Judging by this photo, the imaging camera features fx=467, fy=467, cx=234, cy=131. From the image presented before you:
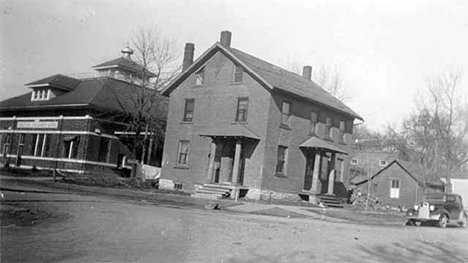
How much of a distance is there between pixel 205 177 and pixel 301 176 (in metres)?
5.87

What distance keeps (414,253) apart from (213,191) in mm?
16238

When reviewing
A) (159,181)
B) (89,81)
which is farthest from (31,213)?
(89,81)

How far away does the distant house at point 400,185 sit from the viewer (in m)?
40.9

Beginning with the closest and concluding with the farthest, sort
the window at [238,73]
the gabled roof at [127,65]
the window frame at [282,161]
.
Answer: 1. the window frame at [282,161]
2. the window at [238,73]
3. the gabled roof at [127,65]

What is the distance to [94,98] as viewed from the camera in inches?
1243

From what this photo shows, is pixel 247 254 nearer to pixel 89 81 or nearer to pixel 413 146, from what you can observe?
pixel 89 81

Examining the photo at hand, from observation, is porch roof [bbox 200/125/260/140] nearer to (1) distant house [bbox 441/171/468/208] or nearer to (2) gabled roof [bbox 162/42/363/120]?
(2) gabled roof [bbox 162/42/363/120]

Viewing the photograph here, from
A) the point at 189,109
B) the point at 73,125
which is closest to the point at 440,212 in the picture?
the point at 189,109

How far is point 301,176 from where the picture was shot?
28.5 metres

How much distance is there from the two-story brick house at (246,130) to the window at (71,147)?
661 centimetres

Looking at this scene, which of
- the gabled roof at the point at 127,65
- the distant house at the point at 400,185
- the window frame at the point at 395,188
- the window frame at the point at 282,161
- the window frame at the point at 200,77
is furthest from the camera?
the window frame at the point at 395,188

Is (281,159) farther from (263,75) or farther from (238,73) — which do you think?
(238,73)

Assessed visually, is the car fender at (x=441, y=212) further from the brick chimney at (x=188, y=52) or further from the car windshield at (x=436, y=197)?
the brick chimney at (x=188, y=52)

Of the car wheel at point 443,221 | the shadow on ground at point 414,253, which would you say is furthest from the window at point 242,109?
the shadow on ground at point 414,253
